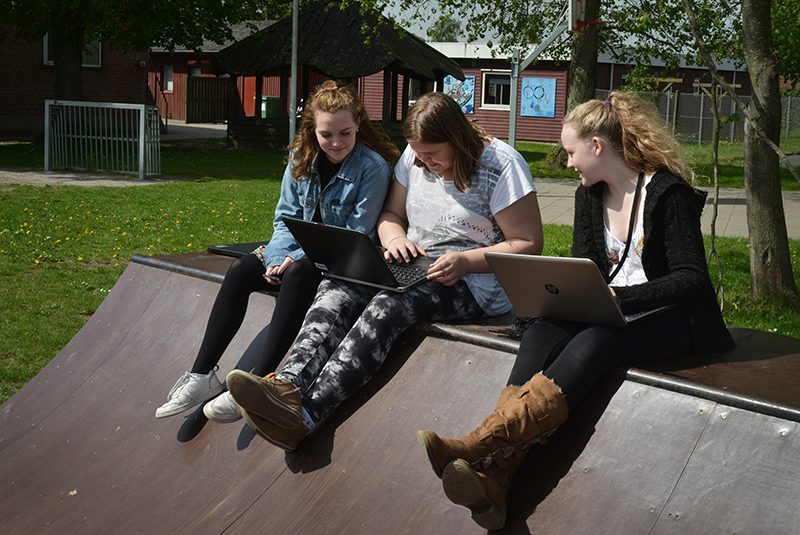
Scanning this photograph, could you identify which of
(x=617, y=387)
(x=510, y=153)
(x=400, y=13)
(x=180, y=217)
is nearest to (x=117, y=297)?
(x=510, y=153)

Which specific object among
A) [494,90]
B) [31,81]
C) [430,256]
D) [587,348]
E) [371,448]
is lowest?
[371,448]

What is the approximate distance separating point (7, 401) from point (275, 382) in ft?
7.38

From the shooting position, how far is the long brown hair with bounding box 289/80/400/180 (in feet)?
14.3

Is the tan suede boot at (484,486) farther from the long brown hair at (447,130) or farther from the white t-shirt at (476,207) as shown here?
the long brown hair at (447,130)

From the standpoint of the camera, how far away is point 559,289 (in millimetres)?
3330

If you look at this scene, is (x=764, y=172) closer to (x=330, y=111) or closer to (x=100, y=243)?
(x=330, y=111)

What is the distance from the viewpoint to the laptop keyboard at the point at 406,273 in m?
4.01

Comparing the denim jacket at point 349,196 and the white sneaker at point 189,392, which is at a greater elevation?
the denim jacket at point 349,196

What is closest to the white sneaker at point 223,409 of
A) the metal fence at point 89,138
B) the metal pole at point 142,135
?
the metal pole at point 142,135

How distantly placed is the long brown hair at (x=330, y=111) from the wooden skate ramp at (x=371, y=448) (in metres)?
0.72

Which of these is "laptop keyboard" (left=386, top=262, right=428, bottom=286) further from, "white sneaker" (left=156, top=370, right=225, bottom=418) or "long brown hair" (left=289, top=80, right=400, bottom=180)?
"white sneaker" (left=156, top=370, right=225, bottom=418)

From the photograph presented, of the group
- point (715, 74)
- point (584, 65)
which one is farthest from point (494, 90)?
point (715, 74)

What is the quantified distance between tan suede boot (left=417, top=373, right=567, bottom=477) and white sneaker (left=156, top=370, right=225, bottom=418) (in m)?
1.47

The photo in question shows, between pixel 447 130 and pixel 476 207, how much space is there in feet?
1.19
